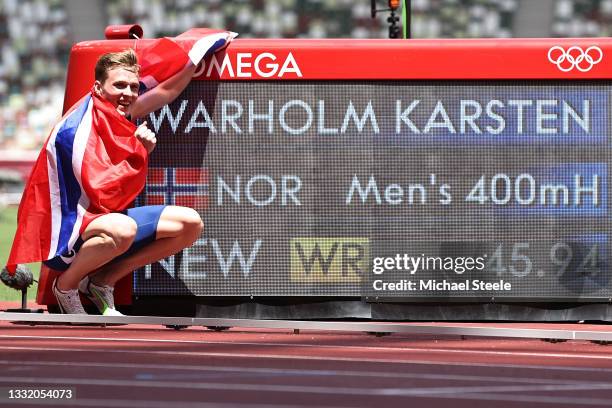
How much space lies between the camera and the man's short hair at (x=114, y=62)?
8.27 metres

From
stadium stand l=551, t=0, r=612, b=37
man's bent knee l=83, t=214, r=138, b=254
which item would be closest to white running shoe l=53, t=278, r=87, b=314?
man's bent knee l=83, t=214, r=138, b=254

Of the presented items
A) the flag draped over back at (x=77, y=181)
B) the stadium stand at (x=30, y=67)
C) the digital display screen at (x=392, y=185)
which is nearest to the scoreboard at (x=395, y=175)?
the digital display screen at (x=392, y=185)

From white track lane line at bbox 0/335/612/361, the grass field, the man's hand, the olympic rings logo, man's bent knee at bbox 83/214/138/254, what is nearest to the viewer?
white track lane line at bbox 0/335/612/361

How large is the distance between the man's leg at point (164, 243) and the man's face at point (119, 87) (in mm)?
724

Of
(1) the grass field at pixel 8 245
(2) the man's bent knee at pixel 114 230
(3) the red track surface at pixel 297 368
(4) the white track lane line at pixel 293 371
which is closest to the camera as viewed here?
(3) the red track surface at pixel 297 368

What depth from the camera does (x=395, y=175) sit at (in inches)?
339

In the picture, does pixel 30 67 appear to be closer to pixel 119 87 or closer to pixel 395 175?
pixel 119 87

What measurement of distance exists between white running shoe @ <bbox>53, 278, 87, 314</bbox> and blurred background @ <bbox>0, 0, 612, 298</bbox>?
28.4 m

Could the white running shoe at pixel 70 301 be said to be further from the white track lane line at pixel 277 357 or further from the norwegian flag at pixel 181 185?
the white track lane line at pixel 277 357

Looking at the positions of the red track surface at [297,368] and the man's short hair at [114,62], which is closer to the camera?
the red track surface at [297,368]

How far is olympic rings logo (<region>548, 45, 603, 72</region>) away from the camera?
8.57 m

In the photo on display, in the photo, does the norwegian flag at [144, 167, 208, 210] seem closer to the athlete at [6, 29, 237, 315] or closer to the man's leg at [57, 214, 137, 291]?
the athlete at [6, 29, 237, 315]

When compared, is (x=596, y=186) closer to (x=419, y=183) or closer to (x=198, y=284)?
(x=419, y=183)

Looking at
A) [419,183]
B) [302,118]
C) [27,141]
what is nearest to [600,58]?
[419,183]
